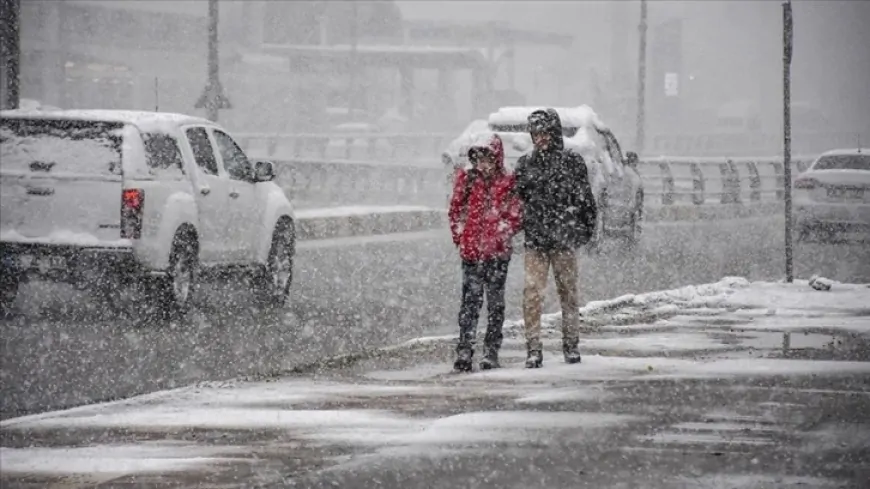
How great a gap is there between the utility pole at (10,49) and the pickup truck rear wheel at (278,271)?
3694 mm

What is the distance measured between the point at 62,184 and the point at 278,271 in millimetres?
3138

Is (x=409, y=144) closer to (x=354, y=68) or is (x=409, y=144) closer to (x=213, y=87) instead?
(x=354, y=68)

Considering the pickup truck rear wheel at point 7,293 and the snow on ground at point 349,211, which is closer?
the pickup truck rear wheel at point 7,293

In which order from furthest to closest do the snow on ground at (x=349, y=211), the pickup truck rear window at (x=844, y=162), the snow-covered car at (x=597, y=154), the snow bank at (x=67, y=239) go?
1. the snow on ground at (x=349, y=211)
2. the pickup truck rear window at (x=844, y=162)
3. the snow-covered car at (x=597, y=154)
4. the snow bank at (x=67, y=239)

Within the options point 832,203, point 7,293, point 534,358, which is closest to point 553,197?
point 534,358

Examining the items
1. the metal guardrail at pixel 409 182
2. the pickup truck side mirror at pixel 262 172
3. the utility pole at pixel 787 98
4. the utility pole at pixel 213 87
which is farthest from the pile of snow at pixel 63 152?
the metal guardrail at pixel 409 182

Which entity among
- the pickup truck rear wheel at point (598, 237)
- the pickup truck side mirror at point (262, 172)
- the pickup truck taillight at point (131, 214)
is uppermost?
the pickup truck side mirror at point (262, 172)

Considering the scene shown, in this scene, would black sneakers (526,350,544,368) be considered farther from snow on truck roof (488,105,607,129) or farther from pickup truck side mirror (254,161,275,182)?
snow on truck roof (488,105,607,129)

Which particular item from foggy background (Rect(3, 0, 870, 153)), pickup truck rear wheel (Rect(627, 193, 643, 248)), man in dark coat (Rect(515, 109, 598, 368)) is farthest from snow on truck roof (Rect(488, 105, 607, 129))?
foggy background (Rect(3, 0, 870, 153))

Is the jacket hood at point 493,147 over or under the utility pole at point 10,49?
under

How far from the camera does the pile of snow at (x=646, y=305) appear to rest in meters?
13.5

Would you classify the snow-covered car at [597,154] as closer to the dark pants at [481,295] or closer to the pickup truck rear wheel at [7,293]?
the pickup truck rear wheel at [7,293]

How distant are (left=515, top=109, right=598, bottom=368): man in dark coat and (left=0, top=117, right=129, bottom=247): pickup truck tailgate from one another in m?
4.04

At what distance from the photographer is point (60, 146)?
13289mm
